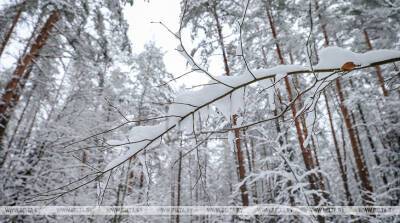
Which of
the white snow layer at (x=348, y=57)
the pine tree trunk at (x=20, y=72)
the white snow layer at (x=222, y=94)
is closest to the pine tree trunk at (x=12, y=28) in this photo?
the pine tree trunk at (x=20, y=72)

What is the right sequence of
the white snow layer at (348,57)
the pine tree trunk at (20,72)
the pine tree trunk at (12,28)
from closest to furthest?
1. the white snow layer at (348,57)
2. the pine tree trunk at (20,72)
3. the pine tree trunk at (12,28)

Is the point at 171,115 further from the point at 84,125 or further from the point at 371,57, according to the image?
the point at 84,125

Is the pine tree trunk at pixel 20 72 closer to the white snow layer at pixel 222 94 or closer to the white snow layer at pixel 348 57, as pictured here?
the white snow layer at pixel 222 94

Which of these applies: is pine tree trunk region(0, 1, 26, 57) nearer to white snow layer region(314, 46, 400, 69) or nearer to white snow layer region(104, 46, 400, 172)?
white snow layer region(104, 46, 400, 172)

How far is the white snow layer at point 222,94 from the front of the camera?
4.29 feet

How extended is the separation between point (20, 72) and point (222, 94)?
21.1ft

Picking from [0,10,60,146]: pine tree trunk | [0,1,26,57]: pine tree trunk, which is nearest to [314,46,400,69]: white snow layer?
[0,10,60,146]: pine tree trunk

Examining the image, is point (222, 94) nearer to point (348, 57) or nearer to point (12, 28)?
point (348, 57)

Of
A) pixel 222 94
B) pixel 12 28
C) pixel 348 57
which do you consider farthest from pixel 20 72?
pixel 348 57

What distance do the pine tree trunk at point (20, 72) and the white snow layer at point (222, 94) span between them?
5.72 metres

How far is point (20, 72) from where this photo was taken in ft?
19.8

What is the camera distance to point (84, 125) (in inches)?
311

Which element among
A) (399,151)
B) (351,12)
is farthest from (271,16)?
(399,151)

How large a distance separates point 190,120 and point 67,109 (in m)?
7.38
